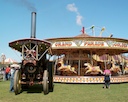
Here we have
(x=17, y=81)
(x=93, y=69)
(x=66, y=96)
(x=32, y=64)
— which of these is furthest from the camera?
(x=93, y=69)

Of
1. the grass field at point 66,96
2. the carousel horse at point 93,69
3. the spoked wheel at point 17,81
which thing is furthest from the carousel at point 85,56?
the spoked wheel at point 17,81

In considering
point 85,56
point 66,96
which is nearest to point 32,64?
point 66,96

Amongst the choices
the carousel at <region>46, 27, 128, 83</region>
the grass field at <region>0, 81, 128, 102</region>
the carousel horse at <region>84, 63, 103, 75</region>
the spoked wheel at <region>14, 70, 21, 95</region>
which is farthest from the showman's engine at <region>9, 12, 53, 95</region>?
the carousel horse at <region>84, 63, 103, 75</region>

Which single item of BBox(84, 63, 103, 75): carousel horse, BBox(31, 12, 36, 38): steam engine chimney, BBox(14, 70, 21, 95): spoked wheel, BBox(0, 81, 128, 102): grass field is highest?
BBox(31, 12, 36, 38): steam engine chimney

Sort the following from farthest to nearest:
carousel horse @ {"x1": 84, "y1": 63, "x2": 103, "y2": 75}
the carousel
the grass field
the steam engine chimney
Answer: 1. carousel horse @ {"x1": 84, "y1": 63, "x2": 103, "y2": 75}
2. the carousel
3. the steam engine chimney
4. the grass field

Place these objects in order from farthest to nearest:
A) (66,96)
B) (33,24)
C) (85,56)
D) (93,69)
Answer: (85,56), (93,69), (33,24), (66,96)

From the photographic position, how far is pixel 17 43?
927 cm

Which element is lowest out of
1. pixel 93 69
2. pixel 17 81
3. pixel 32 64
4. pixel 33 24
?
pixel 17 81

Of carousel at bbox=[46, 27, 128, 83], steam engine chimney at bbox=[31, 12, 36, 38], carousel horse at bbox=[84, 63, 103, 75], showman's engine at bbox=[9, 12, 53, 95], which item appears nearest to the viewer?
showman's engine at bbox=[9, 12, 53, 95]

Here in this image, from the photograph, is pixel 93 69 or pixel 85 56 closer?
pixel 93 69

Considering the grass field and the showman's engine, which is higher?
the showman's engine

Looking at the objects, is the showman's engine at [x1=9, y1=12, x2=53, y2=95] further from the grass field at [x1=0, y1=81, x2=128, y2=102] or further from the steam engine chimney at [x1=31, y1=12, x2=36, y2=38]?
the grass field at [x1=0, y1=81, x2=128, y2=102]

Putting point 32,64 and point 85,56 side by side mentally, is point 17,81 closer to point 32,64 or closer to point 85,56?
point 32,64

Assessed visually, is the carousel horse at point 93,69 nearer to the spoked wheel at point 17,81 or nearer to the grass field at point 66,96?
the grass field at point 66,96
